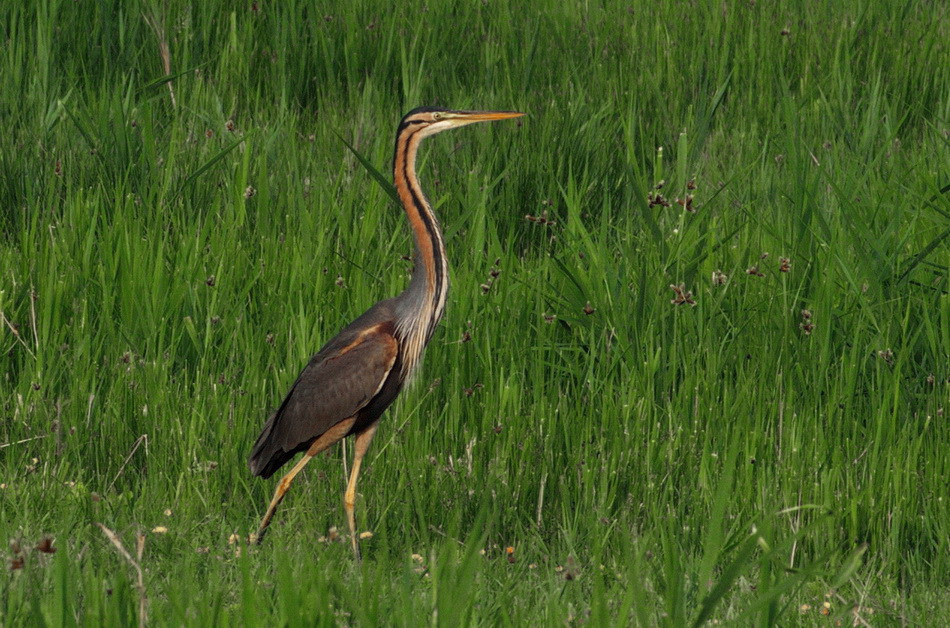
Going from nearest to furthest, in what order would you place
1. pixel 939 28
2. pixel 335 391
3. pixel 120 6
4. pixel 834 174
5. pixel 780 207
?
pixel 335 391 → pixel 780 207 → pixel 834 174 → pixel 120 6 → pixel 939 28

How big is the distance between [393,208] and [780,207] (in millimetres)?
1760

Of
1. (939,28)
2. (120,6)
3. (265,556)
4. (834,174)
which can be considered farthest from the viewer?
(939,28)

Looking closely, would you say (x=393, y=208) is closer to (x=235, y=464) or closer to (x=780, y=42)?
(x=235, y=464)

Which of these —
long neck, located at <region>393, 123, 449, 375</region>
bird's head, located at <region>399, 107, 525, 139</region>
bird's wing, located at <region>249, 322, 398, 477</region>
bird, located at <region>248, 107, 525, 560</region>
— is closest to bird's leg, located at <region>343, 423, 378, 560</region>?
bird, located at <region>248, 107, 525, 560</region>

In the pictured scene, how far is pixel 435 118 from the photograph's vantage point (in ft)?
14.0

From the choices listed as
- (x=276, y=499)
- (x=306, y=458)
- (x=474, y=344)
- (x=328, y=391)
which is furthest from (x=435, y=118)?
(x=276, y=499)

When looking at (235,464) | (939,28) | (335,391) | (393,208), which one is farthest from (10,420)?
(939,28)

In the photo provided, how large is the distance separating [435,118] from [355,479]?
1.29 meters

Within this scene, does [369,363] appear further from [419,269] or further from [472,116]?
[472,116]

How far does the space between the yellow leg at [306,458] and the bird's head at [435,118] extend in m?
1.03

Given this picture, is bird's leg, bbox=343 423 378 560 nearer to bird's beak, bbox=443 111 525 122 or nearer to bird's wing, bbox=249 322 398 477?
bird's wing, bbox=249 322 398 477

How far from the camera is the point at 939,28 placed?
7.98m

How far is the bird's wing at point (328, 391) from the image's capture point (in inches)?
154

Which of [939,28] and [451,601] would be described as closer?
[451,601]
